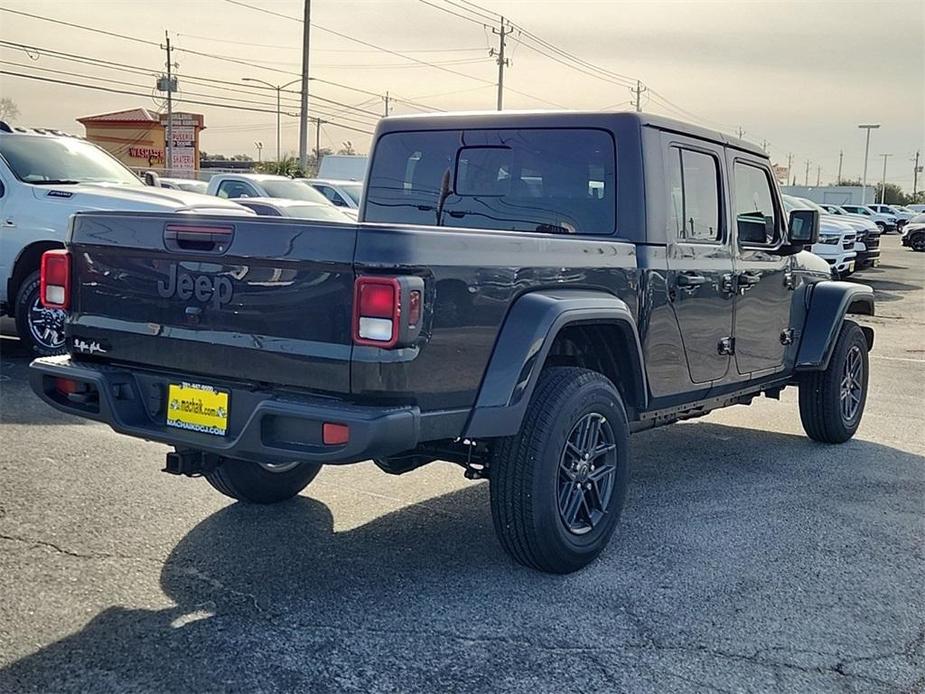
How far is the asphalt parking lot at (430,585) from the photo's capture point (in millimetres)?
3459

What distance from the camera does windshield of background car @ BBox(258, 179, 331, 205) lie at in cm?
1589

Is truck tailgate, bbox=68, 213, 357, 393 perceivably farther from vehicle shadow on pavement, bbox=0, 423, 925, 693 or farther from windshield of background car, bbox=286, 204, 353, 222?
windshield of background car, bbox=286, 204, 353, 222

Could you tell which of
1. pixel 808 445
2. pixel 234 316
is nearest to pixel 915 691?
pixel 234 316

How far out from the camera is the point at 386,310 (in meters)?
3.50

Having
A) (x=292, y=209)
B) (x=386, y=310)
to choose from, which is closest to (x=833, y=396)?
(x=386, y=310)

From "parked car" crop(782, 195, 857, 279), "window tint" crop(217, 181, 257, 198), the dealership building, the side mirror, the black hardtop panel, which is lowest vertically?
"parked car" crop(782, 195, 857, 279)

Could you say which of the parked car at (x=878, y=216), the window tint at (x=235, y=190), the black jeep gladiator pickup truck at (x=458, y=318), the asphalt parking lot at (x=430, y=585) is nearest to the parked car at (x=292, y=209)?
the window tint at (x=235, y=190)

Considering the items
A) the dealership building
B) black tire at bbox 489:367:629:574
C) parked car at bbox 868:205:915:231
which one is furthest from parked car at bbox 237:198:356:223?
parked car at bbox 868:205:915:231

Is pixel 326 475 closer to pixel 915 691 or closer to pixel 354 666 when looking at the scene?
pixel 354 666

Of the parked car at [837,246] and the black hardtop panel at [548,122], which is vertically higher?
the black hardtop panel at [548,122]

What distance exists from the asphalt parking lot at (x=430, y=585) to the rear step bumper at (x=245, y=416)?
643 mm

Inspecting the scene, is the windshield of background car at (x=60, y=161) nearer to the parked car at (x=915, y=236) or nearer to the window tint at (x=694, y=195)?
the window tint at (x=694, y=195)

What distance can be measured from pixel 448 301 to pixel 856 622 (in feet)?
6.68

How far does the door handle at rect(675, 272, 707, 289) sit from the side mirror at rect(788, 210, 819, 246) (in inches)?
52.8
